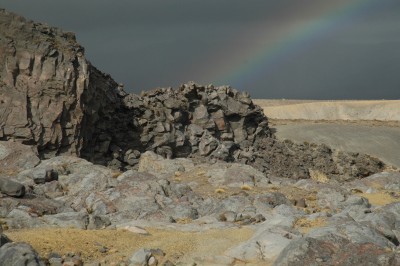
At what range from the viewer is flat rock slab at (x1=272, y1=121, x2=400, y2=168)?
176 ft

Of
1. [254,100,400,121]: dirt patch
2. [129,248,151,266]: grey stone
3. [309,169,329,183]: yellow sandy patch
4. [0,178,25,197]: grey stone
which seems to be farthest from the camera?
[254,100,400,121]: dirt patch

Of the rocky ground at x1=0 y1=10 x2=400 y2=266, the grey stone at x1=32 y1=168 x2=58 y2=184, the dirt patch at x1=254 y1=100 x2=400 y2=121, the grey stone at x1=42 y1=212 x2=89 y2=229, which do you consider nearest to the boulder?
the rocky ground at x1=0 y1=10 x2=400 y2=266

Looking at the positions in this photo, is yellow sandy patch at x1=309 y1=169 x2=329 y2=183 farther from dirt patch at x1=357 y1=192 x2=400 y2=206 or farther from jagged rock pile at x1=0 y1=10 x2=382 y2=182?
dirt patch at x1=357 y1=192 x2=400 y2=206

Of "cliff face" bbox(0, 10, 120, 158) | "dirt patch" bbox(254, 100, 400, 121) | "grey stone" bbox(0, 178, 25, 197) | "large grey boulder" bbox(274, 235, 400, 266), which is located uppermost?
"cliff face" bbox(0, 10, 120, 158)

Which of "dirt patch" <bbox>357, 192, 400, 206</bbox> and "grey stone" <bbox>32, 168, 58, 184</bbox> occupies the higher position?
"grey stone" <bbox>32, 168, 58, 184</bbox>

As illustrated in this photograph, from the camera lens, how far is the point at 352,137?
56.8m

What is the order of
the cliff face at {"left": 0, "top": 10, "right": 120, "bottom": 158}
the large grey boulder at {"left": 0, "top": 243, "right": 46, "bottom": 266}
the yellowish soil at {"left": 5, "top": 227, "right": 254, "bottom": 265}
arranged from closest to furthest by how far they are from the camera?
the large grey boulder at {"left": 0, "top": 243, "right": 46, "bottom": 266}
the yellowish soil at {"left": 5, "top": 227, "right": 254, "bottom": 265}
the cliff face at {"left": 0, "top": 10, "right": 120, "bottom": 158}

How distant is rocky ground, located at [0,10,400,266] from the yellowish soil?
53 millimetres

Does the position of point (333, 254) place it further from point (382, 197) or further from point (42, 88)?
point (42, 88)

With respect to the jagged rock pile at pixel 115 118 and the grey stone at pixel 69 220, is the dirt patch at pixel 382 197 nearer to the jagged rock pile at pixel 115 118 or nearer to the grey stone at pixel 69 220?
the grey stone at pixel 69 220

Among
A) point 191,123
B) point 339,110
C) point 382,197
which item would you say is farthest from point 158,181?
point 339,110

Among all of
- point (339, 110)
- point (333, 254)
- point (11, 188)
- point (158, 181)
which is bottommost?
point (339, 110)

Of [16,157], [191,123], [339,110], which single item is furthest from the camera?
[339,110]

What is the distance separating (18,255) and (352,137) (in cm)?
4915
